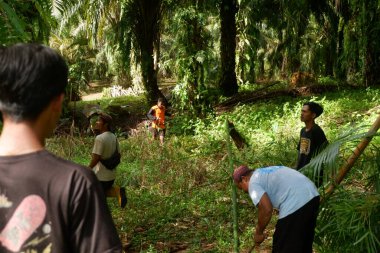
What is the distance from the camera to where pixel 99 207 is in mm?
1401

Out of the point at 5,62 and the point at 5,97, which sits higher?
the point at 5,62

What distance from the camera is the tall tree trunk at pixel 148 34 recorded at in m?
14.4

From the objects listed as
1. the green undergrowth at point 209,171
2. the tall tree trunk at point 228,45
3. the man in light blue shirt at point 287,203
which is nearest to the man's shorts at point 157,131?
the green undergrowth at point 209,171

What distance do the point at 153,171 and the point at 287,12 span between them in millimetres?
7839

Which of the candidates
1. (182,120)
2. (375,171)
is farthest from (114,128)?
(375,171)

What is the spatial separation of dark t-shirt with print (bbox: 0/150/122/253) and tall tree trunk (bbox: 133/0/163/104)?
13364mm

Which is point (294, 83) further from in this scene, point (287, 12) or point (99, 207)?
point (99, 207)

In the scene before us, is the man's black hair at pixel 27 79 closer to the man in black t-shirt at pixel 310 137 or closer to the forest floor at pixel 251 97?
the man in black t-shirt at pixel 310 137

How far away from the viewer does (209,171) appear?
26.3 ft

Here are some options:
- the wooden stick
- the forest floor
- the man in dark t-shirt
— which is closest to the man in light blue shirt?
the wooden stick

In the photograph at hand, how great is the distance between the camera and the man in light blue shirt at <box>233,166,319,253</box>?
139 inches

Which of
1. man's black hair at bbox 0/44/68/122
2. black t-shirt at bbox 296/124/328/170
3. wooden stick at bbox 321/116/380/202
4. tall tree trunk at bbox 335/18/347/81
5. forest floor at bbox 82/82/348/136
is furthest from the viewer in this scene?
tall tree trunk at bbox 335/18/347/81

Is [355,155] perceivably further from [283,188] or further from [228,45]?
[228,45]

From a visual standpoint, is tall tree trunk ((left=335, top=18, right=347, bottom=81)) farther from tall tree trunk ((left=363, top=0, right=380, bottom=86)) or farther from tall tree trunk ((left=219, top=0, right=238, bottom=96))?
tall tree trunk ((left=219, top=0, right=238, bottom=96))
